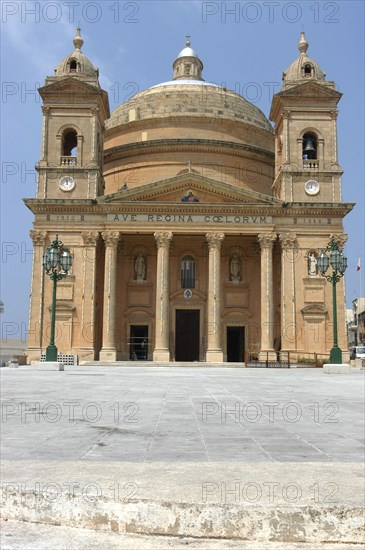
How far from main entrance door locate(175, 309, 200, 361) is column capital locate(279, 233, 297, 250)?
8108 mm

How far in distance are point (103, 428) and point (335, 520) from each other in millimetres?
5321

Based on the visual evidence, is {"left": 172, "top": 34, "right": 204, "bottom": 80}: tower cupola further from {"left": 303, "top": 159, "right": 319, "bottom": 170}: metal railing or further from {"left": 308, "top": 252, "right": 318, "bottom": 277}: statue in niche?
{"left": 308, "top": 252, "right": 318, "bottom": 277}: statue in niche

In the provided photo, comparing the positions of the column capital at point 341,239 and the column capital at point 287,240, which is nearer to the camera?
A: the column capital at point 341,239

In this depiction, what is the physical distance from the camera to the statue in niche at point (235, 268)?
152 feet

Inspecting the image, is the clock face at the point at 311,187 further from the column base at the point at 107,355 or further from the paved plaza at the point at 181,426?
the paved plaza at the point at 181,426

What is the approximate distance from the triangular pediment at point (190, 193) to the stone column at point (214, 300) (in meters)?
3.03

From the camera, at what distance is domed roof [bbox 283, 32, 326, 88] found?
46688 mm

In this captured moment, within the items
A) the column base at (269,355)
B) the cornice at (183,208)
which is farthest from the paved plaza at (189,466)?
the cornice at (183,208)

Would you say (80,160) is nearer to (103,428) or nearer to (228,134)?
(228,134)

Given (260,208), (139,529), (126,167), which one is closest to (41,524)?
(139,529)

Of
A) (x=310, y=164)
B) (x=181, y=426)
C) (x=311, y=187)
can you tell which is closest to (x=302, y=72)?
(x=310, y=164)

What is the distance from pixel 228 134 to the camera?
53.4m

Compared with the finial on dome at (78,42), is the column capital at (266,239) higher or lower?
lower

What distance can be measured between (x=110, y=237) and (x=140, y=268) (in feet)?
14.4
